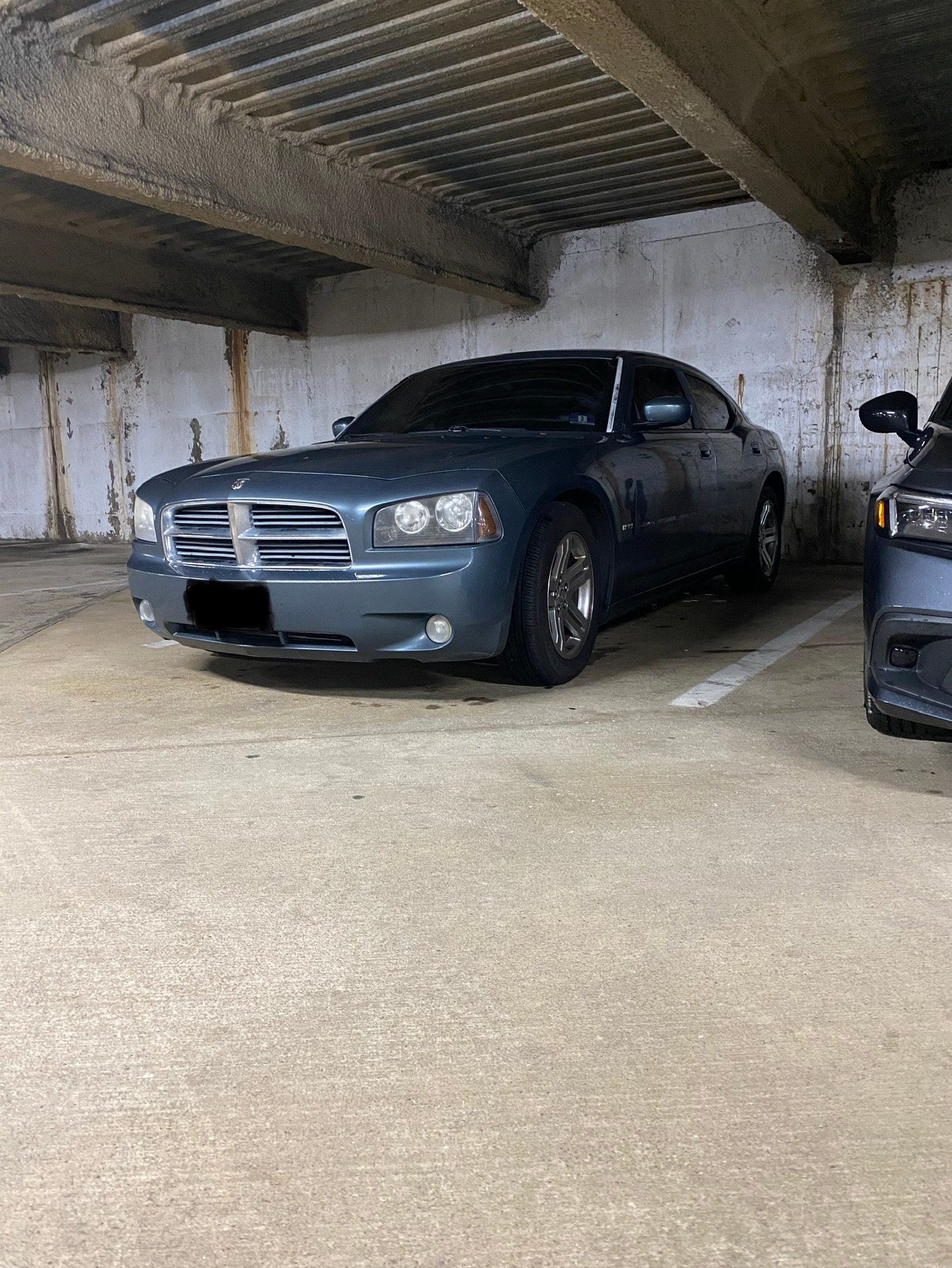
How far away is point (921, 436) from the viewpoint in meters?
3.66

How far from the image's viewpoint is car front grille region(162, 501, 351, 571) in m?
3.68

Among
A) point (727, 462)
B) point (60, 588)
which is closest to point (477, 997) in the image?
point (727, 462)

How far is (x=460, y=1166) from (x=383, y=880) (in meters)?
0.95

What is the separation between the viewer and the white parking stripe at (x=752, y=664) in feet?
12.8

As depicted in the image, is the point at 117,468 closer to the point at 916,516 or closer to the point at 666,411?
the point at 666,411

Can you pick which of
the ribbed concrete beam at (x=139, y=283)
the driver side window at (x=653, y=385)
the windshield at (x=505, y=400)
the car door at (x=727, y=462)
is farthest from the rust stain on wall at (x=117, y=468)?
the driver side window at (x=653, y=385)

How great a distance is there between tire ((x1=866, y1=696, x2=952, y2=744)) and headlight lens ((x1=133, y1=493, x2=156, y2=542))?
2.82 m

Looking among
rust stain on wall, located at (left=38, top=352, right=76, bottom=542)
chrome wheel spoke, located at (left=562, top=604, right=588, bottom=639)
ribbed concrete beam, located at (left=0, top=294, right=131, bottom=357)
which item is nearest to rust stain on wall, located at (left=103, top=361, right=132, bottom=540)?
ribbed concrete beam, located at (left=0, top=294, right=131, bottom=357)

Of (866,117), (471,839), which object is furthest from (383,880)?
(866,117)

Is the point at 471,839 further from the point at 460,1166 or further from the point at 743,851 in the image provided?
the point at 460,1166

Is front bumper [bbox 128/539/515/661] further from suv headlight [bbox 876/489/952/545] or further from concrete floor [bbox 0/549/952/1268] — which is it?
suv headlight [bbox 876/489/952/545]

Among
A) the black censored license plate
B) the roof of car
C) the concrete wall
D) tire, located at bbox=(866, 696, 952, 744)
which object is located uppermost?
the concrete wall

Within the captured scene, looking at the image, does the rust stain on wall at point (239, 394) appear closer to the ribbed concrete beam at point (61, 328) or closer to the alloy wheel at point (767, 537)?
the ribbed concrete beam at point (61, 328)

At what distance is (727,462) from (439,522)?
263 centimetres
